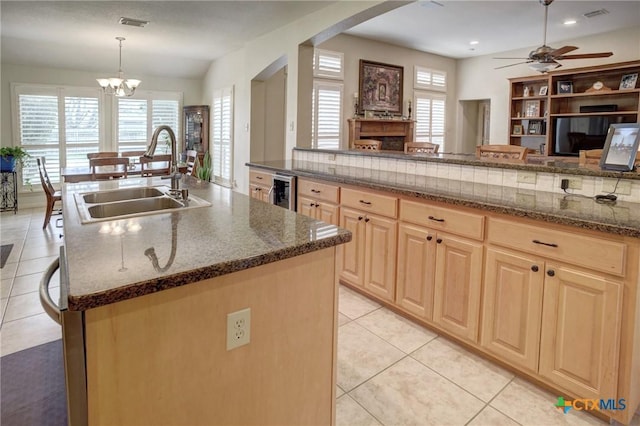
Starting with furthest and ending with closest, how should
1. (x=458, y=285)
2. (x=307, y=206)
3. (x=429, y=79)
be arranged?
(x=429, y=79), (x=307, y=206), (x=458, y=285)

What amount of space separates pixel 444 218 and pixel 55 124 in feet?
23.4

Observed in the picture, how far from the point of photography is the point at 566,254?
72.4 inches

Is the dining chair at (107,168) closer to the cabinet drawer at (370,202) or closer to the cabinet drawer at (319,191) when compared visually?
the cabinet drawer at (319,191)

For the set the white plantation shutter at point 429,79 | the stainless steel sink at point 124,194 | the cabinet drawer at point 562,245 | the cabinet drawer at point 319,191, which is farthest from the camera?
the white plantation shutter at point 429,79

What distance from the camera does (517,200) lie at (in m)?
2.17

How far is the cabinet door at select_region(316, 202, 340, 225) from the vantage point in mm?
3201

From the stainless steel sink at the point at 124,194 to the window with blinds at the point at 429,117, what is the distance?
20.9 feet

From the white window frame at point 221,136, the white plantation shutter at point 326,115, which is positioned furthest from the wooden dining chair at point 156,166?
the white plantation shutter at point 326,115

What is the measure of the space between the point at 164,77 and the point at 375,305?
22.9 feet

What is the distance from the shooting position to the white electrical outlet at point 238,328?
46.8 inches

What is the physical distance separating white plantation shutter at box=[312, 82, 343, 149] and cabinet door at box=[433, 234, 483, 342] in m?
4.41

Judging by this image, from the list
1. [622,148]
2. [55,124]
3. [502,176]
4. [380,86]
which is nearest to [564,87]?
[380,86]

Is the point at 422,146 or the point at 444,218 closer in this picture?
the point at 444,218

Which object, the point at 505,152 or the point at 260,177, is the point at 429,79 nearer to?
the point at 505,152
